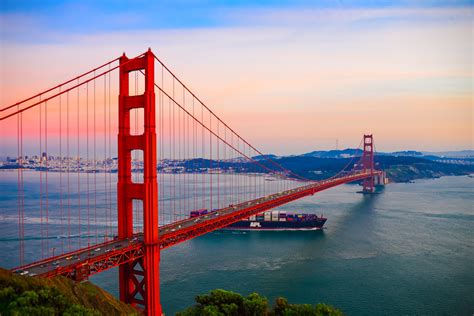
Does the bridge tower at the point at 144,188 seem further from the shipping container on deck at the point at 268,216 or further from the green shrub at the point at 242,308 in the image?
the shipping container on deck at the point at 268,216

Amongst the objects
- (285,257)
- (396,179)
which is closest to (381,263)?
(285,257)

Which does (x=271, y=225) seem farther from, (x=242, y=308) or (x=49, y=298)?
(x=49, y=298)

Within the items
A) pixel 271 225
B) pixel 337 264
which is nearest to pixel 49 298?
pixel 337 264

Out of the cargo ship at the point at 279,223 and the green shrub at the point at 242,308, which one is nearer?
the green shrub at the point at 242,308

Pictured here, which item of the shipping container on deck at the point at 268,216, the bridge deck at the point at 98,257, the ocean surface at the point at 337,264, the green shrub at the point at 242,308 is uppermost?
the bridge deck at the point at 98,257

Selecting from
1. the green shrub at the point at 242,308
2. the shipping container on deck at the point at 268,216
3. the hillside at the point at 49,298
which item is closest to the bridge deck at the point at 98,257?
the hillside at the point at 49,298

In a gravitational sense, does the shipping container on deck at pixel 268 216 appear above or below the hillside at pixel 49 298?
below
